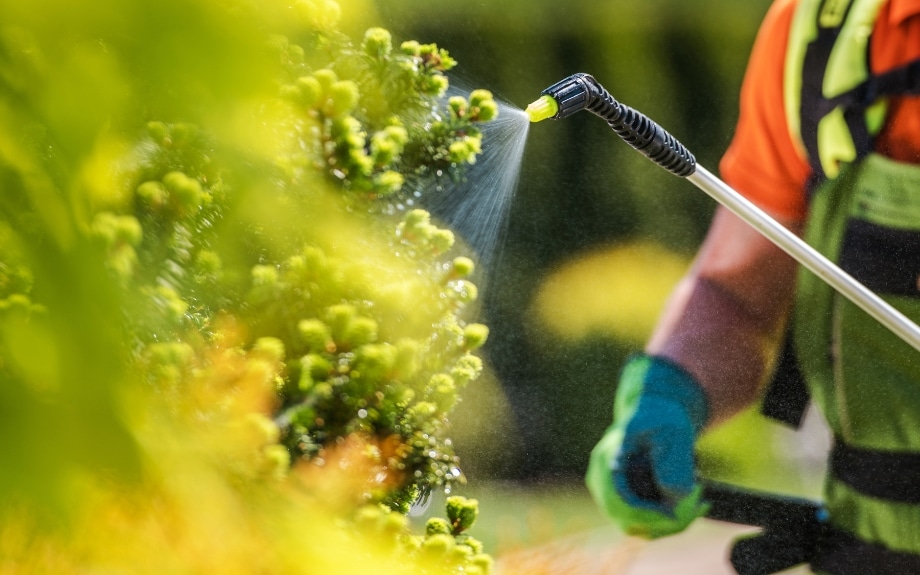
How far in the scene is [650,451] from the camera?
4.82ft

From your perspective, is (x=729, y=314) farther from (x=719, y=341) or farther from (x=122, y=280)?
(x=122, y=280)

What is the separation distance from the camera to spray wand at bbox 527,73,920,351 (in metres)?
0.96

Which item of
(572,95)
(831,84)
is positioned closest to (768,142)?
(831,84)

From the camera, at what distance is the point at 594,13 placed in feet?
4.54

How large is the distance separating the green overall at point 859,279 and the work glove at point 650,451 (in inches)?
9.1

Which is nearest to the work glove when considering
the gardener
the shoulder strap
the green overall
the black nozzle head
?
the gardener

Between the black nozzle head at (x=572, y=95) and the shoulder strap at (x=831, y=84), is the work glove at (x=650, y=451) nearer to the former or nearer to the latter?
the shoulder strap at (x=831, y=84)

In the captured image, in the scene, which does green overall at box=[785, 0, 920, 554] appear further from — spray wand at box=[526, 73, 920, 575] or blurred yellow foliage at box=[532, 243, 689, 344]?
blurred yellow foliage at box=[532, 243, 689, 344]

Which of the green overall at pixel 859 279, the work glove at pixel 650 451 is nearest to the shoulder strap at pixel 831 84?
the green overall at pixel 859 279

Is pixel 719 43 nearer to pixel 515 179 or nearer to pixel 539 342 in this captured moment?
pixel 515 179

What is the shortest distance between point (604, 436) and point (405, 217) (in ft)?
1.79

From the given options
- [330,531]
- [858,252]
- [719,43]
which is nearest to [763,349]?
[858,252]

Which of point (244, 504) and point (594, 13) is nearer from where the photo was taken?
point (244, 504)

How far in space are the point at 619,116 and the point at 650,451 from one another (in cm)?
70
